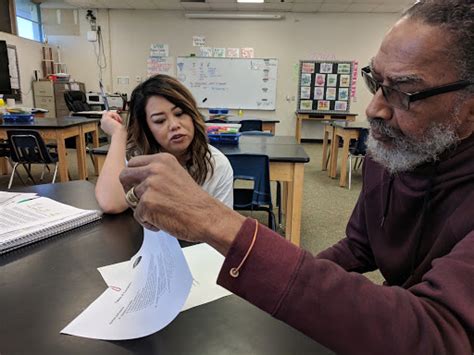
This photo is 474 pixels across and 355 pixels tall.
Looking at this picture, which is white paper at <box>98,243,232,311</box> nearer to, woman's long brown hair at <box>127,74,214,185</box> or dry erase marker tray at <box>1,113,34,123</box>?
woman's long brown hair at <box>127,74,214,185</box>

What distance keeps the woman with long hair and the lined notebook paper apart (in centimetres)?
35

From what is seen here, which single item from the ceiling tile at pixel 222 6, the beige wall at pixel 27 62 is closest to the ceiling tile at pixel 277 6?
the ceiling tile at pixel 222 6

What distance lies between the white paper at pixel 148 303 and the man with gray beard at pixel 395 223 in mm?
101

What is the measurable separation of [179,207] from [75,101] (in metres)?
6.14

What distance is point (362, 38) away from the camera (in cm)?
704

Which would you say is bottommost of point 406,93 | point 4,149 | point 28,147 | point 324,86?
point 4,149

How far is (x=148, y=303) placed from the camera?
574mm

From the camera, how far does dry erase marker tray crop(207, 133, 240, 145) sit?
2457 millimetres

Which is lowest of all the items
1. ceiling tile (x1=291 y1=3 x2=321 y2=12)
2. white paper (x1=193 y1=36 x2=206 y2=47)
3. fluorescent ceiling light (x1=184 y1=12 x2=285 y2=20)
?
white paper (x1=193 y1=36 x2=206 y2=47)

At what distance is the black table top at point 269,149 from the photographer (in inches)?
81.6

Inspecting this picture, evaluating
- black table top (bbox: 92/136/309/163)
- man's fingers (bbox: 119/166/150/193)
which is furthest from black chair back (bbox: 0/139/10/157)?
man's fingers (bbox: 119/166/150/193)

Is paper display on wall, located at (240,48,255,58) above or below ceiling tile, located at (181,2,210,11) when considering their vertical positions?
below

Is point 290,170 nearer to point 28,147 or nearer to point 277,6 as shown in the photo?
point 28,147

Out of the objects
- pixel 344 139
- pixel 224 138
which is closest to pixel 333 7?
pixel 344 139
